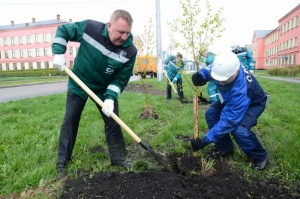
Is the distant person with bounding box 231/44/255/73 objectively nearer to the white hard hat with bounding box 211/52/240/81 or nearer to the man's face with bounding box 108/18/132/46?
the white hard hat with bounding box 211/52/240/81

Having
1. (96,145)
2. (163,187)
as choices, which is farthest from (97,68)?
(163,187)

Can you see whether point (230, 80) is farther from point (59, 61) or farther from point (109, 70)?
point (59, 61)

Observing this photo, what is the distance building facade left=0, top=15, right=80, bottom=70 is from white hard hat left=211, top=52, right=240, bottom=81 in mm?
55157

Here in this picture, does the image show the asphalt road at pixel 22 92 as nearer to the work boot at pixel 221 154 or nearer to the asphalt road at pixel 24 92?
the asphalt road at pixel 24 92

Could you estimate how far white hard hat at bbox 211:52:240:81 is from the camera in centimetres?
315

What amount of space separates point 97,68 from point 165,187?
1.61 meters

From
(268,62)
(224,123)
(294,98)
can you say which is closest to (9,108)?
(224,123)

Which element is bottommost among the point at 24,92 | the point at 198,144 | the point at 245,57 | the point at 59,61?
the point at 24,92

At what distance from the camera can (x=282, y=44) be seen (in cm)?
5234

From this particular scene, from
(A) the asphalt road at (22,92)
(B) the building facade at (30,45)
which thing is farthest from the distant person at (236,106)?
(B) the building facade at (30,45)

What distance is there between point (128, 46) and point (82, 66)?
621 mm

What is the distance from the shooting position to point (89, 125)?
5559mm

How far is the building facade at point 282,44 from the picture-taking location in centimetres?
4422

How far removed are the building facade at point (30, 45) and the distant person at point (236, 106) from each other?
55.1 m
